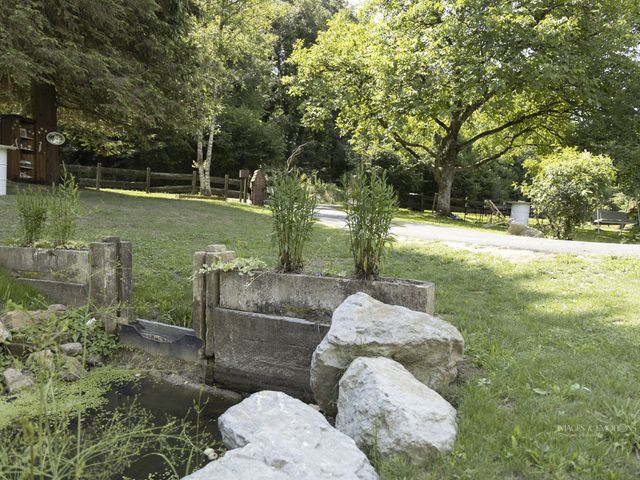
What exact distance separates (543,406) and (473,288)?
124 inches

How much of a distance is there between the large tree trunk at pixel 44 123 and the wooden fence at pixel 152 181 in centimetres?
447

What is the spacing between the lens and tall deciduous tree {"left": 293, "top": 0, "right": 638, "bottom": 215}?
50.6 feet

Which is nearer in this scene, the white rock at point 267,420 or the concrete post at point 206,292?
the white rock at point 267,420

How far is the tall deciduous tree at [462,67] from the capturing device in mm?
15438

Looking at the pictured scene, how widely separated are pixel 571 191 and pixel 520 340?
333 inches

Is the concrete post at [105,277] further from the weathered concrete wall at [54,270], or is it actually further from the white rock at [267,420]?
the white rock at [267,420]

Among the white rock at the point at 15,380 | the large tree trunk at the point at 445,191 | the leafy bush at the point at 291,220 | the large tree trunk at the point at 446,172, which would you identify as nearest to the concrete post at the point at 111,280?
the white rock at the point at 15,380

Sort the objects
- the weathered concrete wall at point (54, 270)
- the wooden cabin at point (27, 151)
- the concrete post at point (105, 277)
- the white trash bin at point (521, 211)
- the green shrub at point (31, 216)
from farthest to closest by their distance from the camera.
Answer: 1. the white trash bin at point (521, 211)
2. the wooden cabin at point (27, 151)
3. the green shrub at point (31, 216)
4. the weathered concrete wall at point (54, 270)
5. the concrete post at point (105, 277)

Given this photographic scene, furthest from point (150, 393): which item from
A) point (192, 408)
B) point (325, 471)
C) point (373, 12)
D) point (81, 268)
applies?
point (373, 12)

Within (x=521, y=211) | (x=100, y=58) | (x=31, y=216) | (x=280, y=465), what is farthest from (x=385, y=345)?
(x=521, y=211)

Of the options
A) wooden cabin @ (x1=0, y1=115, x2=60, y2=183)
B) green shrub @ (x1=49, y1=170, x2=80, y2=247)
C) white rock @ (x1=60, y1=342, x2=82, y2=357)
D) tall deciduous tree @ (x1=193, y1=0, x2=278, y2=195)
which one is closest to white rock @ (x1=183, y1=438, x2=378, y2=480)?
white rock @ (x1=60, y1=342, x2=82, y2=357)

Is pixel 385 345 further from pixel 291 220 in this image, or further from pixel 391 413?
pixel 291 220

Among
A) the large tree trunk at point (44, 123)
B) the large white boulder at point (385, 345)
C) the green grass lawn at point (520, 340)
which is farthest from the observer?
the large tree trunk at point (44, 123)

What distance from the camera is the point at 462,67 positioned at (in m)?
15.7
